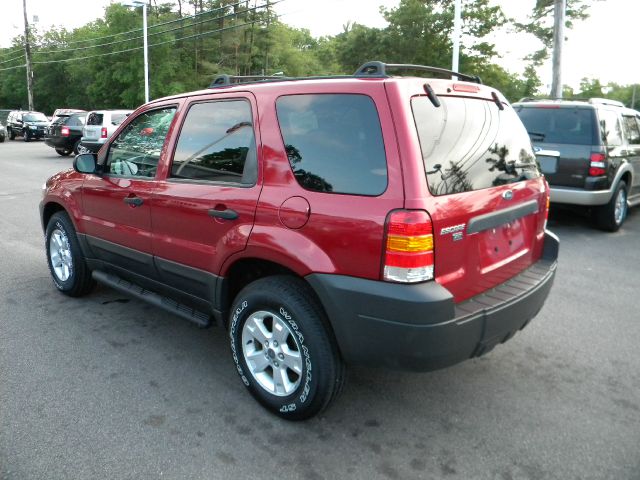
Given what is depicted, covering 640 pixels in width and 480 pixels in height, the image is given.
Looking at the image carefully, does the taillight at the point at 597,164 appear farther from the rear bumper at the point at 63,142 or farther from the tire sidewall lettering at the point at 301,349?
the rear bumper at the point at 63,142

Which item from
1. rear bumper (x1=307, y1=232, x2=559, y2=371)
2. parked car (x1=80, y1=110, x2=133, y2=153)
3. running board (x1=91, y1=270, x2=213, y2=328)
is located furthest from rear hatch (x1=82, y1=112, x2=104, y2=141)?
rear bumper (x1=307, y1=232, x2=559, y2=371)

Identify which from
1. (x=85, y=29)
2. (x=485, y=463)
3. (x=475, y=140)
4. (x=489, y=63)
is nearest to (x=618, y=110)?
(x=475, y=140)

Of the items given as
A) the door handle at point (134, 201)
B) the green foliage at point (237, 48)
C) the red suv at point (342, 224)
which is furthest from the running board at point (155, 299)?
the green foliage at point (237, 48)

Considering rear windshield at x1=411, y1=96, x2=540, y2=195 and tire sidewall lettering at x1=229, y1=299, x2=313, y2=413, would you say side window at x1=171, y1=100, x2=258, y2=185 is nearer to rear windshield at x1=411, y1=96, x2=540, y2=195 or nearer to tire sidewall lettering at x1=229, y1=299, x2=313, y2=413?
tire sidewall lettering at x1=229, y1=299, x2=313, y2=413

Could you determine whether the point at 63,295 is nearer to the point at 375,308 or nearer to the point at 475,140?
the point at 375,308

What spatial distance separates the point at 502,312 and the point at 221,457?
1573 millimetres

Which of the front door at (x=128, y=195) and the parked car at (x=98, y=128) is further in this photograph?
the parked car at (x=98, y=128)

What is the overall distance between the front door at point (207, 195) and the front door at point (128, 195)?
183 mm

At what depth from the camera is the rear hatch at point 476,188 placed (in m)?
2.63

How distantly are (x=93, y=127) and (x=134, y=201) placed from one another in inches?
649

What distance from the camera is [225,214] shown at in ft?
10.4

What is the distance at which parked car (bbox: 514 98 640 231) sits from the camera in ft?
24.3

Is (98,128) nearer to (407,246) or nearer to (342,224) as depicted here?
(342,224)

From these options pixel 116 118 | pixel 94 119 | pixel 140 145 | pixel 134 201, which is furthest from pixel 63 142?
pixel 134 201
